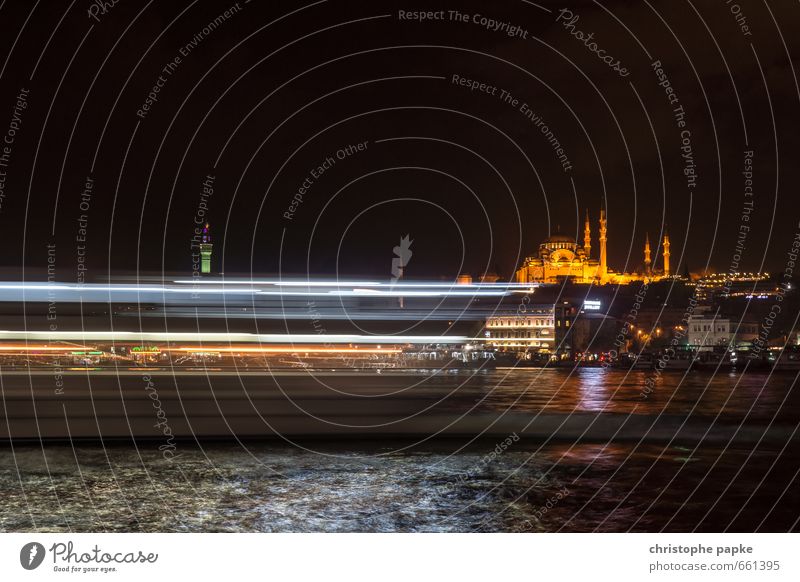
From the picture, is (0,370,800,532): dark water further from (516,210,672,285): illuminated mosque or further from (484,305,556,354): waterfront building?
(516,210,672,285): illuminated mosque

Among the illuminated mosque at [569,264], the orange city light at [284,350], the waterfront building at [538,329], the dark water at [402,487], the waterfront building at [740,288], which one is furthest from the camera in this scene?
the illuminated mosque at [569,264]

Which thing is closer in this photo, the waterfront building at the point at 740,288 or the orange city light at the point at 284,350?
the orange city light at the point at 284,350

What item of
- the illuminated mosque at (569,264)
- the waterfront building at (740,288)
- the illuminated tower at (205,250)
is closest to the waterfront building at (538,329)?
the waterfront building at (740,288)

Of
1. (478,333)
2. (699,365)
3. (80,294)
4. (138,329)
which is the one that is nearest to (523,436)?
(478,333)

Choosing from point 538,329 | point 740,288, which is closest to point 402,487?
point 538,329

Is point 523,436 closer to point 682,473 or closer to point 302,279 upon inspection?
point 682,473

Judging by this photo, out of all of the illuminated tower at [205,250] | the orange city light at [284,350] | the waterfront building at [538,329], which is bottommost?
the waterfront building at [538,329]

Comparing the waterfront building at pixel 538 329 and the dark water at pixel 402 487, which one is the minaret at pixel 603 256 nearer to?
the waterfront building at pixel 538 329

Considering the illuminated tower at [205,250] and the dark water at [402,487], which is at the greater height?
the illuminated tower at [205,250]
